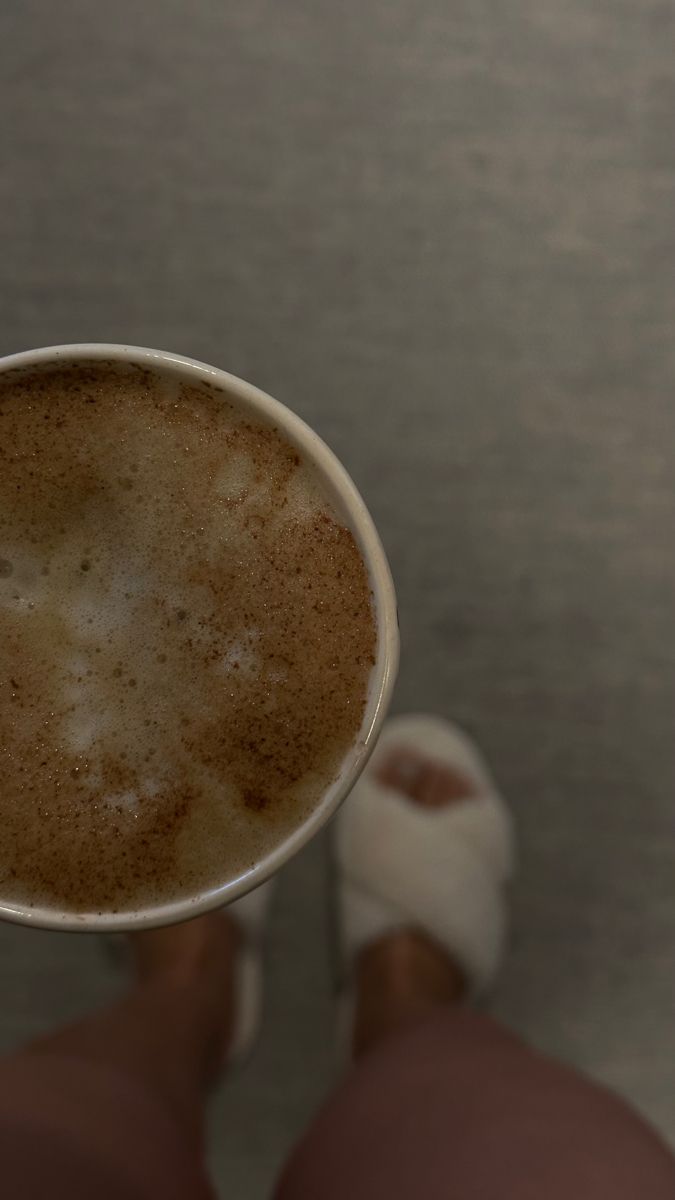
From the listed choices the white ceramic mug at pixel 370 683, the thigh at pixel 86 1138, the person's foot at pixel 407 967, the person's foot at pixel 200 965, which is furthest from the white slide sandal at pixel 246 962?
the white ceramic mug at pixel 370 683

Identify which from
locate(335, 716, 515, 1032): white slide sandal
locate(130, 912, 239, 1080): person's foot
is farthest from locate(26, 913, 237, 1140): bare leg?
locate(335, 716, 515, 1032): white slide sandal

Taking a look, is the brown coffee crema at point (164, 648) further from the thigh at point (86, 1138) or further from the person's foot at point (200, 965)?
the person's foot at point (200, 965)

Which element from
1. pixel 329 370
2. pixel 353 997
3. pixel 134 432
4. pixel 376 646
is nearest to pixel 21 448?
pixel 134 432

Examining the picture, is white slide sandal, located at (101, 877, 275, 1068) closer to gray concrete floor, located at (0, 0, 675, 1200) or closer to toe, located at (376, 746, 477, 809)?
gray concrete floor, located at (0, 0, 675, 1200)

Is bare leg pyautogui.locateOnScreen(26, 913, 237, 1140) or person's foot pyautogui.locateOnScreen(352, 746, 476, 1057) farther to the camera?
person's foot pyautogui.locateOnScreen(352, 746, 476, 1057)

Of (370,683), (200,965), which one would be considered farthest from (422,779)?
(370,683)

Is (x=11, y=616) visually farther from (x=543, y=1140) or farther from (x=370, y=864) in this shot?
(x=370, y=864)

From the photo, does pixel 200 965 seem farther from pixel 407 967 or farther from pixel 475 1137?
pixel 475 1137
